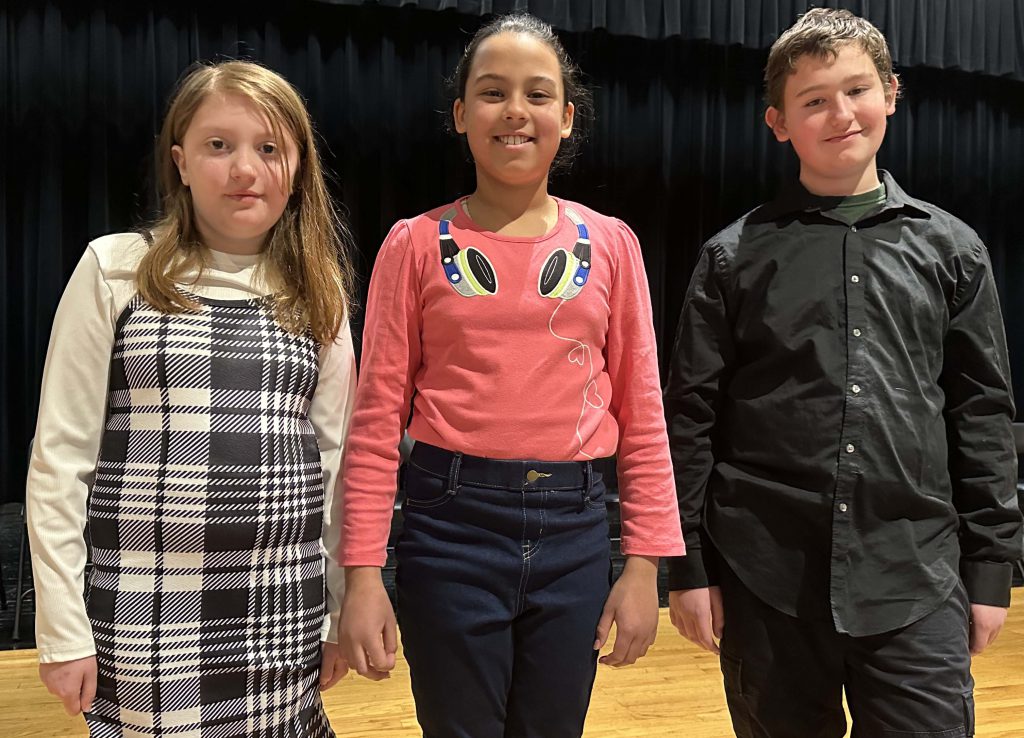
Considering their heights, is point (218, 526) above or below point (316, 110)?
below

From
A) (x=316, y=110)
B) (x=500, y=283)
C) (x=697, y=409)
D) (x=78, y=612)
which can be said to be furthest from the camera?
(x=316, y=110)

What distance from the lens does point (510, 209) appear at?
1.29 m

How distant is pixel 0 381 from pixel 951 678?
4.68 metres

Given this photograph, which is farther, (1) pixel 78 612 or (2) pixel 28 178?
(2) pixel 28 178

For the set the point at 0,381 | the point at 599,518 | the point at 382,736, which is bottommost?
the point at 382,736

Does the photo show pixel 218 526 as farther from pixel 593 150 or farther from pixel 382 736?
pixel 593 150

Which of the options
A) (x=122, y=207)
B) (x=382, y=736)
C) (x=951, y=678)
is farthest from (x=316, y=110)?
(x=951, y=678)

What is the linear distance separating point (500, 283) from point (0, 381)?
170 inches

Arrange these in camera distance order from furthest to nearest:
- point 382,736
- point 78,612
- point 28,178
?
1. point 28,178
2. point 382,736
3. point 78,612

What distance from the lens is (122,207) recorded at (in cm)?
485

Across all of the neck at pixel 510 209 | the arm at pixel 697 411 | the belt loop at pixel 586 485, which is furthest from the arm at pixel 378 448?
the arm at pixel 697 411

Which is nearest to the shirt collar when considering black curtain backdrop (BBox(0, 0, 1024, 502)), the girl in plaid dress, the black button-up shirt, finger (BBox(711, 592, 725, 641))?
the black button-up shirt

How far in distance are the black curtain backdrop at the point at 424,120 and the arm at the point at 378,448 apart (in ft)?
9.28

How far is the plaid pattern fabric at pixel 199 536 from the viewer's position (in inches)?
44.7
